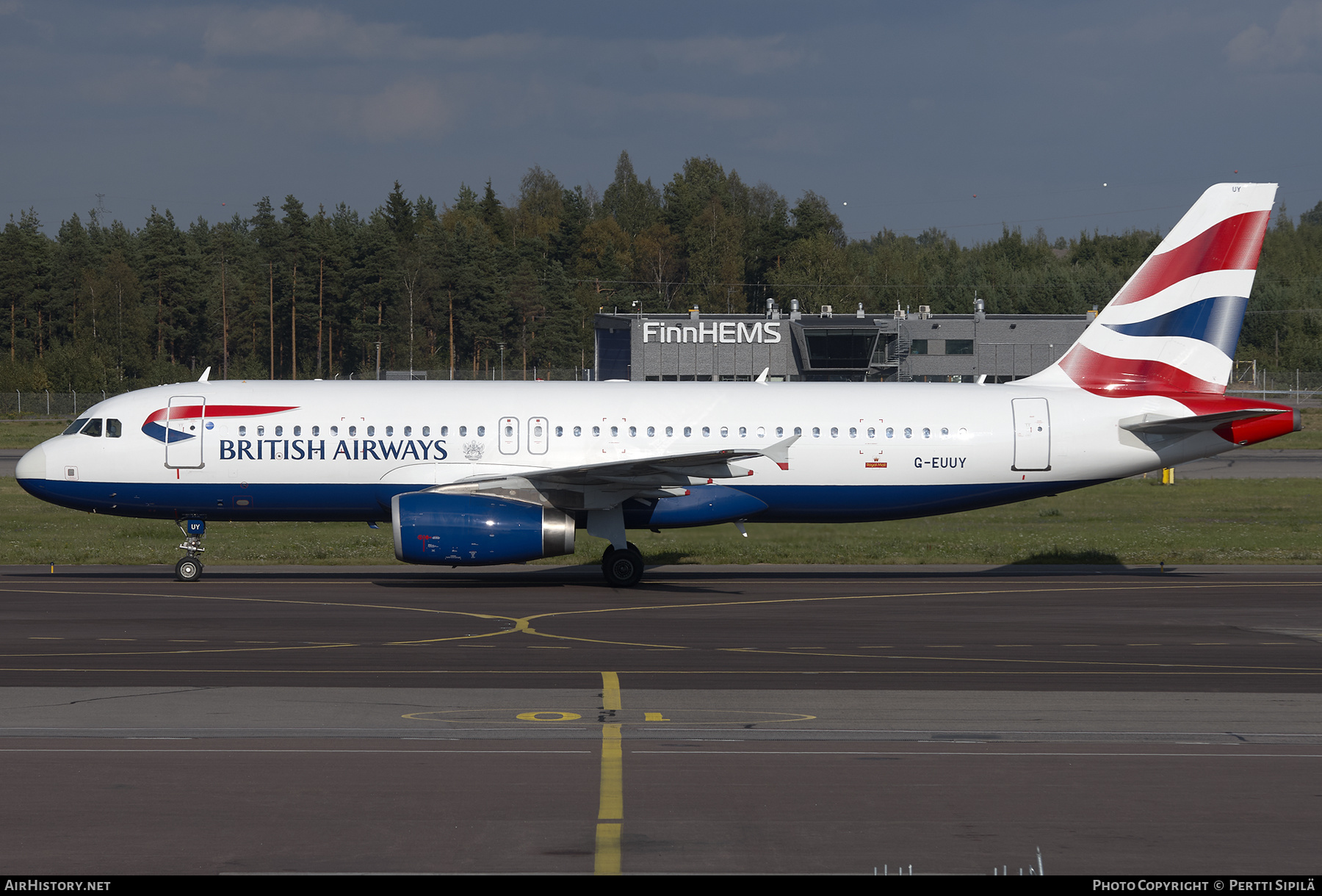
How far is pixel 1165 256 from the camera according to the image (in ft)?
91.5

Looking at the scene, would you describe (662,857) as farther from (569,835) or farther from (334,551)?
(334,551)

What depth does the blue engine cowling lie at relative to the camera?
2389 cm

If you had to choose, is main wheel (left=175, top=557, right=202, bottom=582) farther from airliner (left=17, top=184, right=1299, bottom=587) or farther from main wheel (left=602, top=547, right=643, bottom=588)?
main wheel (left=602, top=547, right=643, bottom=588)

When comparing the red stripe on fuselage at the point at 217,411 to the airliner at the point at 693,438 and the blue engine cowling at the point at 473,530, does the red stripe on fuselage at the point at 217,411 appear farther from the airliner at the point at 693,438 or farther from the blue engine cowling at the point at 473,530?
the blue engine cowling at the point at 473,530

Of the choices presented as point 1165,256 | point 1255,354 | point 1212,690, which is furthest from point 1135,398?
point 1255,354

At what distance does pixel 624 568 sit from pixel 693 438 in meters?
3.13

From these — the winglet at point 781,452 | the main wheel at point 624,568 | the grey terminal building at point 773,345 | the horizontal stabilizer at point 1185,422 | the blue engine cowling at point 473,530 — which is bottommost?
the main wheel at point 624,568

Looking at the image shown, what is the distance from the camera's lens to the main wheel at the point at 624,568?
25906 millimetres

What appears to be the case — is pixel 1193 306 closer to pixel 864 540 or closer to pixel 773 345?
pixel 864 540

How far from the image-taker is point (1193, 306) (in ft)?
91.0

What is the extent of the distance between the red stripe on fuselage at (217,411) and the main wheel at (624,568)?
24.2ft

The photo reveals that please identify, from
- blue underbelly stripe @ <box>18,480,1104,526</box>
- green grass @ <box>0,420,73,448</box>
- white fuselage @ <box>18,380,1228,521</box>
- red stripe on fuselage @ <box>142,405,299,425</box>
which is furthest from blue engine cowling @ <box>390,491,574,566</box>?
green grass @ <box>0,420,73,448</box>

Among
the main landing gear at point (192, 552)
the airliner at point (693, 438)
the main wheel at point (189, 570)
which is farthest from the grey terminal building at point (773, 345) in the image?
the main wheel at point (189, 570)

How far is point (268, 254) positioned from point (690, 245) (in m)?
54.8
